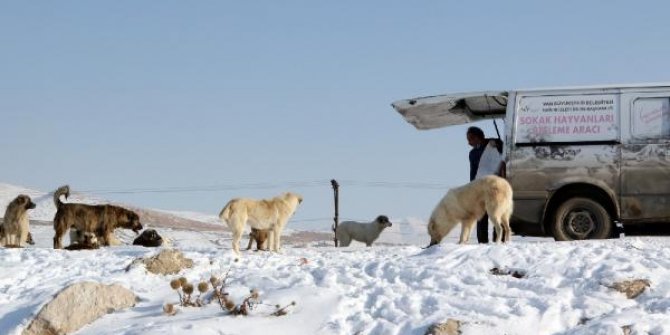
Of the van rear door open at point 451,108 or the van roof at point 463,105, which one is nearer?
the van roof at point 463,105

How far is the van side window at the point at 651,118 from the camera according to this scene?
12992 mm

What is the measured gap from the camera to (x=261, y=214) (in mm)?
13984

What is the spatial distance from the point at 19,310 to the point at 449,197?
6347 millimetres

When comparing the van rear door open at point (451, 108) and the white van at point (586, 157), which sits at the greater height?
the van rear door open at point (451, 108)

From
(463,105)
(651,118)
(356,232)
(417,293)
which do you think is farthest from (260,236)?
(651,118)

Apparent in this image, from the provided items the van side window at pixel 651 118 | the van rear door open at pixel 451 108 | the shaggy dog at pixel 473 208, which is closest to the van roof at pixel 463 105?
the van rear door open at pixel 451 108

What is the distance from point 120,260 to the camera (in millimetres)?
13008

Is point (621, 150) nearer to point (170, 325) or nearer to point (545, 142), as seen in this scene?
point (545, 142)

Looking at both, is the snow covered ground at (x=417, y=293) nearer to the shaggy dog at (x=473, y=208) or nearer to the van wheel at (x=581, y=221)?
the shaggy dog at (x=473, y=208)

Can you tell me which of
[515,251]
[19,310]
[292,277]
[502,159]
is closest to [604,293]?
[515,251]

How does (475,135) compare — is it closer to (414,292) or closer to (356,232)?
(414,292)

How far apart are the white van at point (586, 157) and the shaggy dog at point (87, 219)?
7849 millimetres

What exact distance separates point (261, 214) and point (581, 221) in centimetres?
504

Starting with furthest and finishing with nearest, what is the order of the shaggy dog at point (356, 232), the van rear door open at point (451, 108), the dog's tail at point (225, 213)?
1. the shaggy dog at point (356, 232)
2. the van rear door open at point (451, 108)
3. the dog's tail at point (225, 213)
